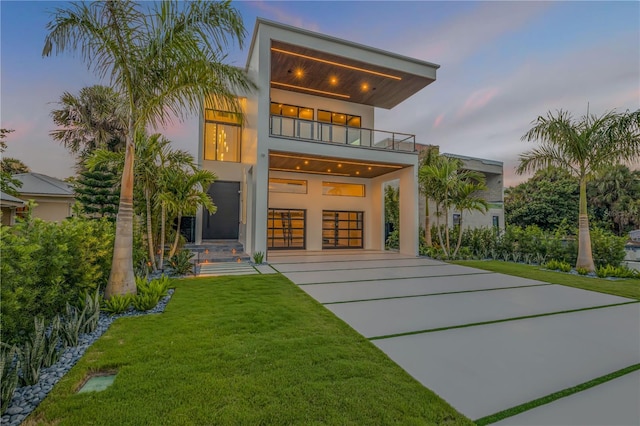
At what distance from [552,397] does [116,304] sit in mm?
5015

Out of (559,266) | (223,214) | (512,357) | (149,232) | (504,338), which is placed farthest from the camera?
(223,214)

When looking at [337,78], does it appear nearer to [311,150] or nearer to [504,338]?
[311,150]

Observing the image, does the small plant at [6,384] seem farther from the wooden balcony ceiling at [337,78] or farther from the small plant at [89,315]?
the wooden balcony ceiling at [337,78]

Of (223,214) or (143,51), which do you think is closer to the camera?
(143,51)

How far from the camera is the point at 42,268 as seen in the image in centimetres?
297

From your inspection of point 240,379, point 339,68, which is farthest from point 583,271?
point 339,68

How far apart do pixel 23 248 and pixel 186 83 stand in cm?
327

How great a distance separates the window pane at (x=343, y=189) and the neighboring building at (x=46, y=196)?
1202 cm

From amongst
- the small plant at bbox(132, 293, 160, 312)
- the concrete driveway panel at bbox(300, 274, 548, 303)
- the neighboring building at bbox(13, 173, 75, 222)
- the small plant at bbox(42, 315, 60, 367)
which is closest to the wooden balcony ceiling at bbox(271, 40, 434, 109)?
the concrete driveway panel at bbox(300, 274, 548, 303)

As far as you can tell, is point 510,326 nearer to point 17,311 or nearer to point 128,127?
point 17,311

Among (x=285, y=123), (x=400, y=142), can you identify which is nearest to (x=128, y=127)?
(x=285, y=123)

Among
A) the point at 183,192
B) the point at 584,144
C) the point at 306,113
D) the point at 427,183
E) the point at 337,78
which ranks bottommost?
the point at 183,192

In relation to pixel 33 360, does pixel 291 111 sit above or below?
above

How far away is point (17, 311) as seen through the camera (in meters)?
2.51
